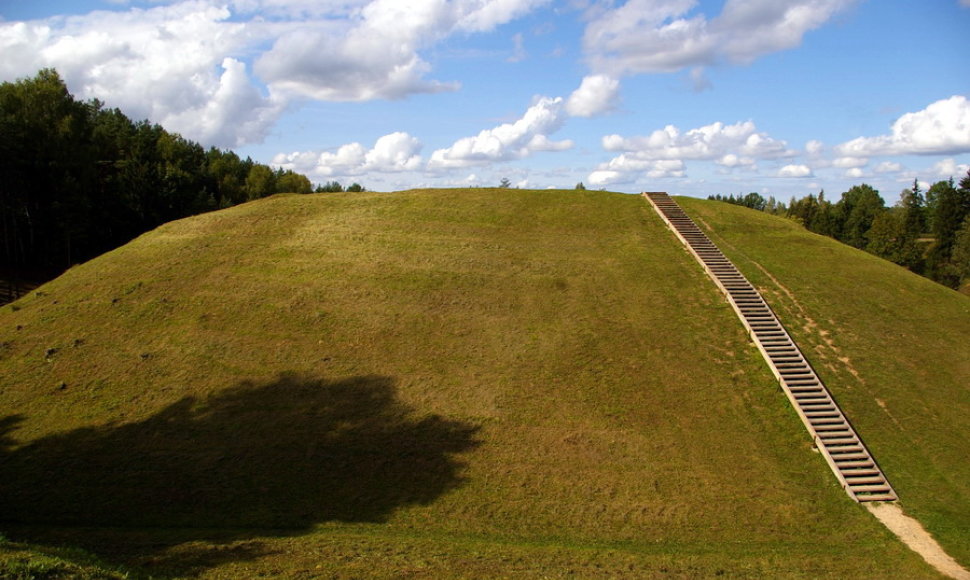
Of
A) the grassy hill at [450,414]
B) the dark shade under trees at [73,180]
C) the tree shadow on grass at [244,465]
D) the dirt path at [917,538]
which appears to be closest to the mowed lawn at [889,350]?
the grassy hill at [450,414]

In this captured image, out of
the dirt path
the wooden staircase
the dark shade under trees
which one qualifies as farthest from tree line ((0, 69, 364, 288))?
the dirt path

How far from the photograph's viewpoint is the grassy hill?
17.0 metres

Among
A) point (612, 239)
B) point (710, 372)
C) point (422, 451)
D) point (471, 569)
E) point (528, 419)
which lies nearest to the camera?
point (471, 569)

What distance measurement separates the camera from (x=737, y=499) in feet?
63.3

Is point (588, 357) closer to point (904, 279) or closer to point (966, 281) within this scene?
point (904, 279)

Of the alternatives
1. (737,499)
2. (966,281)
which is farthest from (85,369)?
(966,281)

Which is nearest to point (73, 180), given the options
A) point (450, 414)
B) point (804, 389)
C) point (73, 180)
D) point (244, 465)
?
point (73, 180)

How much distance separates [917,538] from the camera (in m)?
17.8

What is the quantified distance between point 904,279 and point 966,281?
5776cm

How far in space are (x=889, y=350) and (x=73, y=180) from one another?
62350mm

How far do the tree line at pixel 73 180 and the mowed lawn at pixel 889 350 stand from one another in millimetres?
54731

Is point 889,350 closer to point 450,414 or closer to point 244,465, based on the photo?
point 450,414

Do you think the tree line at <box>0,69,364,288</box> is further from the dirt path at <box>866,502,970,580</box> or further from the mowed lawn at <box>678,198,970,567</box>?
the dirt path at <box>866,502,970,580</box>

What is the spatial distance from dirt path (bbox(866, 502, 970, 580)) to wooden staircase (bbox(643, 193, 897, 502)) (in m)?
0.53
